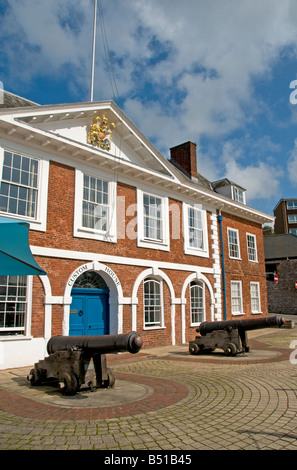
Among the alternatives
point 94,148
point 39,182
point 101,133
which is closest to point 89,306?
point 39,182

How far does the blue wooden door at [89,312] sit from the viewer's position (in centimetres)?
1253

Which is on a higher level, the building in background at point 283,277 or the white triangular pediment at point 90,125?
the white triangular pediment at point 90,125

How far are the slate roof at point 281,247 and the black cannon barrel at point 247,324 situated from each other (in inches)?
1042

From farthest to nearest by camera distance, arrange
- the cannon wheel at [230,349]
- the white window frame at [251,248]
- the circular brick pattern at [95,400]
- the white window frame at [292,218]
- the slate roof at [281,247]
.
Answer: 1. the white window frame at [292,218]
2. the slate roof at [281,247]
3. the white window frame at [251,248]
4. the cannon wheel at [230,349]
5. the circular brick pattern at [95,400]

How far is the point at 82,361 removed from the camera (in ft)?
22.7

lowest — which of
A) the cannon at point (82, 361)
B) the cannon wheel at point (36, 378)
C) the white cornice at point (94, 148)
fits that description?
the cannon wheel at point (36, 378)

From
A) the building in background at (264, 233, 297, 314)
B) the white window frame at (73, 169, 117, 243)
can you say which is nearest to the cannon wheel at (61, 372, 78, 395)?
the white window frame at (73, 169, 117, 243)

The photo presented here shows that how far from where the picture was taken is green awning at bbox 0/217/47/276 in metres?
6.59

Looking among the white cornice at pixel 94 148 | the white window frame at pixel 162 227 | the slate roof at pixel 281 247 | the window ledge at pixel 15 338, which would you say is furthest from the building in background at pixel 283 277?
the window ledge at pixel 15 338

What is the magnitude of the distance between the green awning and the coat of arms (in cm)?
733

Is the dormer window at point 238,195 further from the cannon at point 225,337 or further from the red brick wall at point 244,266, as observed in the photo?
the cannon at point 225,337

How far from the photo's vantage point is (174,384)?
7.75 m

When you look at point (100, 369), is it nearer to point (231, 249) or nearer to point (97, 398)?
point (97, 398)

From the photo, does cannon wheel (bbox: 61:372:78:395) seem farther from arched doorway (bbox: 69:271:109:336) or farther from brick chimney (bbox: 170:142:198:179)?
brick chimney (bbox: 170:142:198:179)
